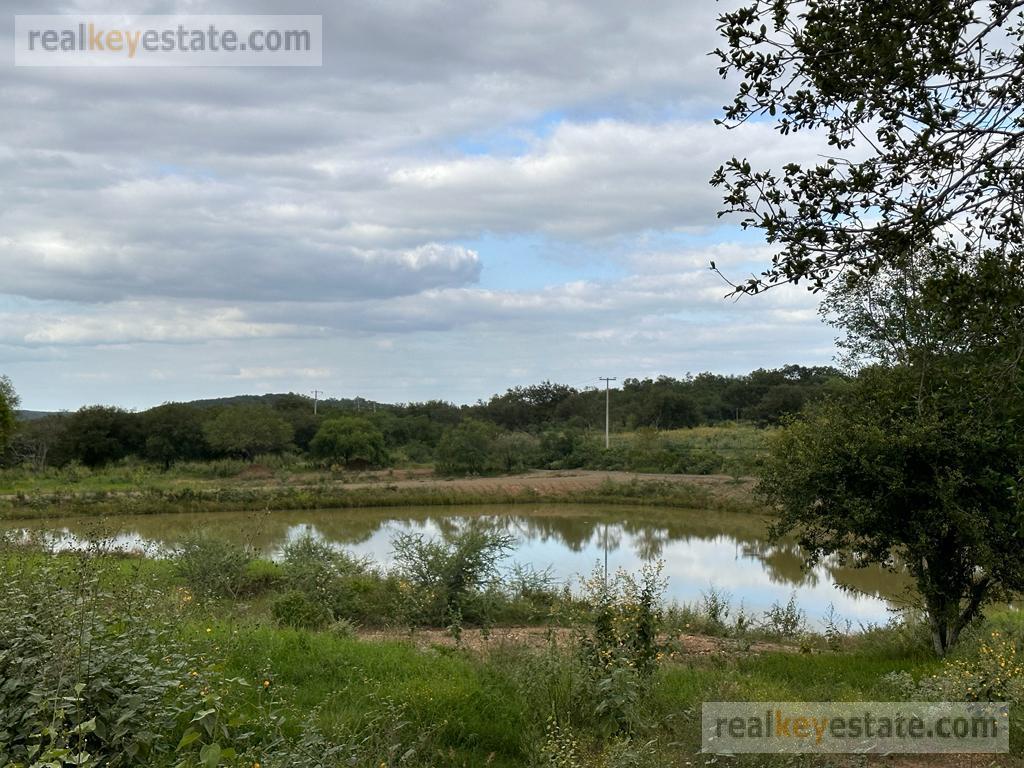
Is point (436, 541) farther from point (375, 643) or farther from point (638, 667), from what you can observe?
point (638, 667)

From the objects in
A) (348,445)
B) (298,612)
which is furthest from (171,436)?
(298,612)

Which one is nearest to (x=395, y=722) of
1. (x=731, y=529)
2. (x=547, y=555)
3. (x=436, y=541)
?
(x=436, y=541)

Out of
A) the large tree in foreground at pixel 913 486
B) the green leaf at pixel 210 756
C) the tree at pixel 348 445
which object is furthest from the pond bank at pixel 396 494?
the green leaf at pixel 210 756

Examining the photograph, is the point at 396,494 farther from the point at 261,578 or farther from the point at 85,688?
the point at 85,688

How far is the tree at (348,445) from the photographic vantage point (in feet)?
173

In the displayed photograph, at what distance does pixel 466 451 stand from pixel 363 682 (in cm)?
4457

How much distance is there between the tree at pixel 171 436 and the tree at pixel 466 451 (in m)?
15.2

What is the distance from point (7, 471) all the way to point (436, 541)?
3776 centimetres

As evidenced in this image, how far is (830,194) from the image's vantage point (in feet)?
15.8

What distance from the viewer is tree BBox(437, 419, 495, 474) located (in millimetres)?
51031

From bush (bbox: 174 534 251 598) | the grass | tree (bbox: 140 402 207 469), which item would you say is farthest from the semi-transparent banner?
tree (bbox: 140 402 207 469)

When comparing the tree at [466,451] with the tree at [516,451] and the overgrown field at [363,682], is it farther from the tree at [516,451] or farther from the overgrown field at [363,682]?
the overgrown field at [363,682]

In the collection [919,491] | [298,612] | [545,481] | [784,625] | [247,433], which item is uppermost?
[247,433]

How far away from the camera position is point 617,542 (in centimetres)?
2664
